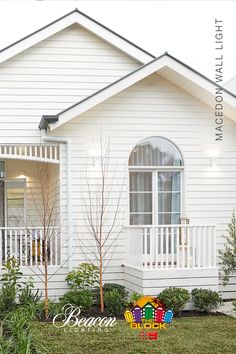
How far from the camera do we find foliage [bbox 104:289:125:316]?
444 inches

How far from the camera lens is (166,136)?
13.5 m

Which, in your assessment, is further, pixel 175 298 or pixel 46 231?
pixel 46 231

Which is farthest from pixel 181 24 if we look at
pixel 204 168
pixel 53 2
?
pixel 204 168

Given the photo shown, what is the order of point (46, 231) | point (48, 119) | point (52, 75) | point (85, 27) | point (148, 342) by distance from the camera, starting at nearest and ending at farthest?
point (148, 342)
point (48, 119)
point (46, 231)
point (52, 75)
point (85, 27)

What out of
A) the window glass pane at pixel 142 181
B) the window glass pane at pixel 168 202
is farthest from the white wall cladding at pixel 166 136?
the window glass pane at pixel 142 181

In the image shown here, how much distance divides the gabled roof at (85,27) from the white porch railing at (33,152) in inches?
75.4

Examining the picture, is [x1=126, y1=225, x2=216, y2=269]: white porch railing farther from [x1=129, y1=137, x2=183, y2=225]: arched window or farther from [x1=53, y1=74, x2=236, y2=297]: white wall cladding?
[x1=53, y1=74, x2=236, y2=297]: white wall cladding

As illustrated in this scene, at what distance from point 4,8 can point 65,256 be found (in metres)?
13.0

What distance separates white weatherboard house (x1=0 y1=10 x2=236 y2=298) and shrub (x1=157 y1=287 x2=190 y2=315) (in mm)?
1232

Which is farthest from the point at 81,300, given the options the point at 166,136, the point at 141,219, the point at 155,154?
the point at 166,136

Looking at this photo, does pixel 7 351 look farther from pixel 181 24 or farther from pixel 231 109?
pixel 181 24

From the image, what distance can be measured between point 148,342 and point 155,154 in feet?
18.0

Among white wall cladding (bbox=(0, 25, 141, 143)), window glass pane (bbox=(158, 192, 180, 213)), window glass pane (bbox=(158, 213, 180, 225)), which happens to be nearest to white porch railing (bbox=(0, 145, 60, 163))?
white wall cladding (bbox=(0, 25, 141, 143))

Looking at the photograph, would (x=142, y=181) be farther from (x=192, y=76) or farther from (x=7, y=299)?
(x=7, y=299)
